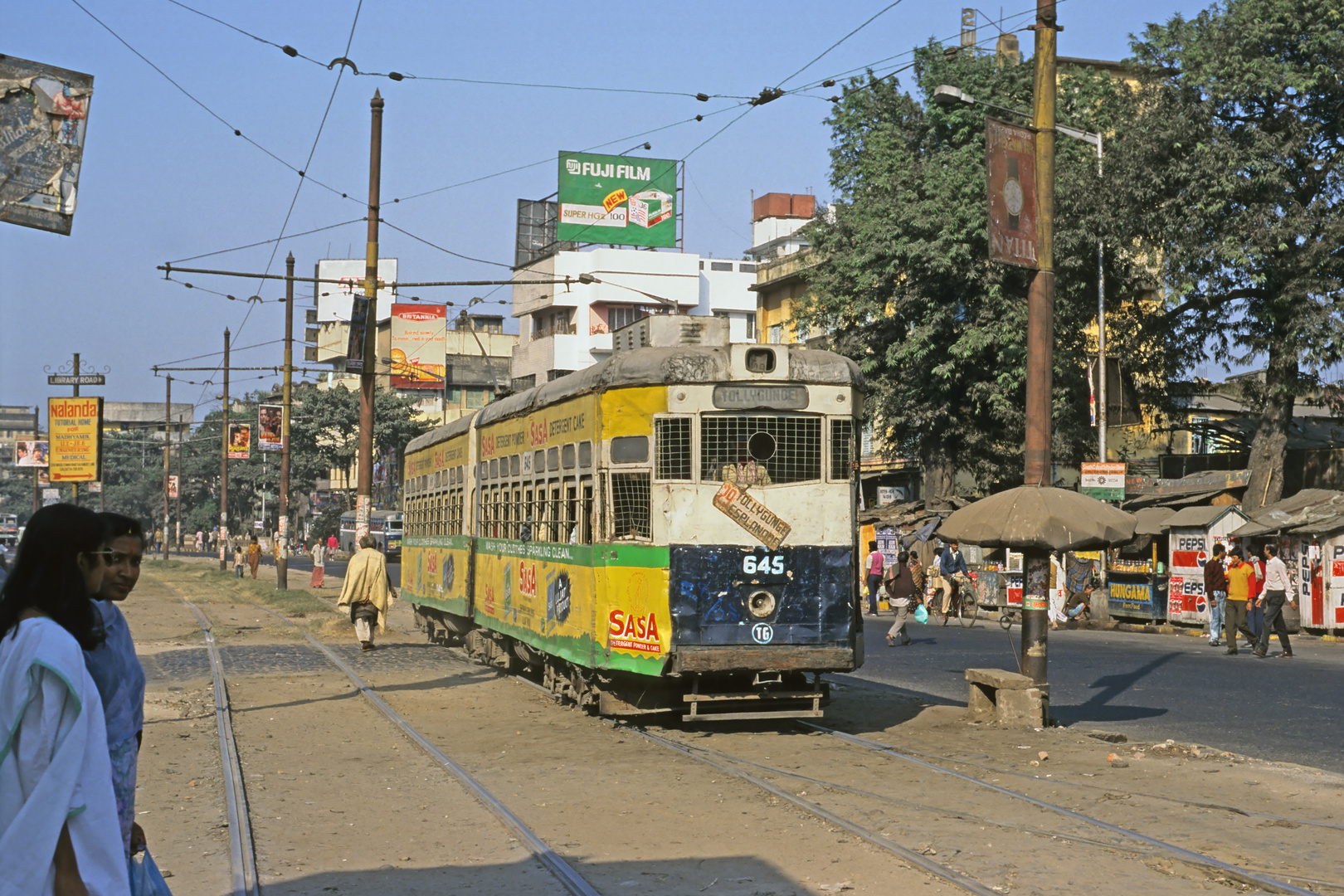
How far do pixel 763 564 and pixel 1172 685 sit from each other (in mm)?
8095

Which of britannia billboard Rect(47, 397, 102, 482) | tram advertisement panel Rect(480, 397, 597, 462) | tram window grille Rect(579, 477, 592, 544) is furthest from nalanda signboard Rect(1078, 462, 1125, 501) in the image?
britannia billboard Rect(47, 397, 102, 482)

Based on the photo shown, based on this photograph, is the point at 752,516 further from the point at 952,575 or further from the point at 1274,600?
the point at 952,575

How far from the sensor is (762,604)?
39.2ft

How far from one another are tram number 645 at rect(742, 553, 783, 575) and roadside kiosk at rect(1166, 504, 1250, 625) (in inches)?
763

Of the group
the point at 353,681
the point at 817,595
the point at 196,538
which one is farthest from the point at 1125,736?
the point at 196,538

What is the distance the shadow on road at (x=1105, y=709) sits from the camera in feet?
47.1

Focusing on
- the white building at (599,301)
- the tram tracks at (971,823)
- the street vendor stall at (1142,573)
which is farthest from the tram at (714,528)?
the white building at (599,301)

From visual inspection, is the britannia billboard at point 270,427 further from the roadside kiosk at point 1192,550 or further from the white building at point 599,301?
the roadside kiosk at point 1192,550

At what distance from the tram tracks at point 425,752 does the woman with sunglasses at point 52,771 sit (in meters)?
3.69

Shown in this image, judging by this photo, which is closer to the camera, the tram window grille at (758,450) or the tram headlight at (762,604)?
the tram headlight at (762,604)

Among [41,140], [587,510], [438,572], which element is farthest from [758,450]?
[438,572]

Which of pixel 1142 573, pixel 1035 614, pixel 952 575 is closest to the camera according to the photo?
pixel 1035 614

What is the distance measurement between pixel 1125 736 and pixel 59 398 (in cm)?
3513

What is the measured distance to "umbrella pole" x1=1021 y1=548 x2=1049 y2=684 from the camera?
42.8 feet
